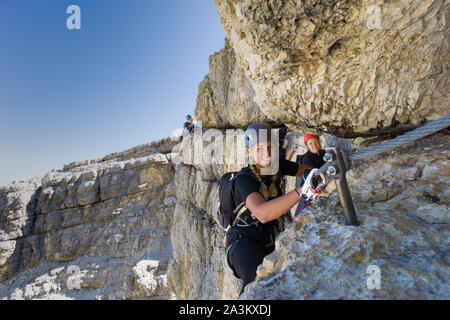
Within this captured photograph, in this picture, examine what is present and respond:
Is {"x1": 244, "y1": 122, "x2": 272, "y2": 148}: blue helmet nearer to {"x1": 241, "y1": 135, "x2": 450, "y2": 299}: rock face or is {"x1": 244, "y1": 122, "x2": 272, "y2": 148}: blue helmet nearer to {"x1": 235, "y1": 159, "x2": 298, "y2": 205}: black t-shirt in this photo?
{"x1": 235, "y1": 159, "x2": 298, "y2": 205}: black t-shirt

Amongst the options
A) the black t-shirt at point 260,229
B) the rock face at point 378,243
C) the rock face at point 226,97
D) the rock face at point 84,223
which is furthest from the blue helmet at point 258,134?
the rock face at point 84,223

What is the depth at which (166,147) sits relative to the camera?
1155 inches

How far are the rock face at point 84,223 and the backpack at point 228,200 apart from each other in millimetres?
23997

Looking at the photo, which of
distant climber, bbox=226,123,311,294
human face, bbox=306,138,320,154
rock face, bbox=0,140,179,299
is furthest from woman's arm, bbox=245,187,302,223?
rock face, bbox=0,140,179,299

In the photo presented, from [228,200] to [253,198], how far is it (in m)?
0.73

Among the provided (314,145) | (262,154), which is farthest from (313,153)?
(262,154)

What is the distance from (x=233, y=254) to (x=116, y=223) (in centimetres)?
2885

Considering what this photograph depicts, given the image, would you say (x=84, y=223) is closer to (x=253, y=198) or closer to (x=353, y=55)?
(x=253, y=198)

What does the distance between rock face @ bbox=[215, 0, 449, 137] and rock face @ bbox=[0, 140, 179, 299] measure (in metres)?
24.9

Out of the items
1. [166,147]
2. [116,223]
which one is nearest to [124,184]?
[116,223]

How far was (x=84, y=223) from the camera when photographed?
2803cm

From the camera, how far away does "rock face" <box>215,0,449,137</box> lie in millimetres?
2189
